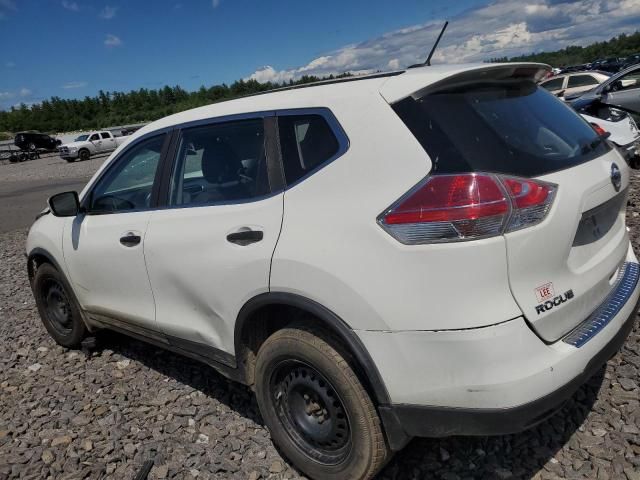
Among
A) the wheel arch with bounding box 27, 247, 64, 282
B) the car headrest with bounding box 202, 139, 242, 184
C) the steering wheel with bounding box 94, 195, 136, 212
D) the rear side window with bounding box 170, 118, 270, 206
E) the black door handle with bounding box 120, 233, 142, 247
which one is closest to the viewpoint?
the rear side window with bounding box 170, 118, 270, 206

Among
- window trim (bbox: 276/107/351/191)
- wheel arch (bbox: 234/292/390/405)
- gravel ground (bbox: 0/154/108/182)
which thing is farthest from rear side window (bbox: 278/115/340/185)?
gravel ground (bbox: 0/154/108/182)

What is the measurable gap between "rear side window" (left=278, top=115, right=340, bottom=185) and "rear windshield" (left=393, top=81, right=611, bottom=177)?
0.35 metres

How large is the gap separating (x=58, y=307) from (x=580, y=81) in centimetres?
1896

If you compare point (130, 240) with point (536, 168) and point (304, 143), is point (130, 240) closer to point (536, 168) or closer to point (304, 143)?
point (304, 143)

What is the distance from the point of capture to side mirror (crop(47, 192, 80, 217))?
12.1 ft

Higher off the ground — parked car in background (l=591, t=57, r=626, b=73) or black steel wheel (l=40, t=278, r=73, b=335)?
black steel wheel (l=40, t=278, r=73, b=335)

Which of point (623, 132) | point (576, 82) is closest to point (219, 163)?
point (623, 132)

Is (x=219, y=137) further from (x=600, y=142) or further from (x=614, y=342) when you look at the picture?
(x=614, y=342)

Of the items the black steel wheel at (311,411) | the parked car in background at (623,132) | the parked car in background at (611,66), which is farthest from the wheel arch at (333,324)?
the parked car in background at (611,66)

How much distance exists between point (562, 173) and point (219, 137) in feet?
5.84

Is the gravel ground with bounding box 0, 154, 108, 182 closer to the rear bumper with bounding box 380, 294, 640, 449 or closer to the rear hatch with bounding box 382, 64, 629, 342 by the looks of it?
the rear hatch with bounding box 382, 64, 629, 342

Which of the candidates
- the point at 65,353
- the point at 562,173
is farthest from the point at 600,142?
the point at 65,353

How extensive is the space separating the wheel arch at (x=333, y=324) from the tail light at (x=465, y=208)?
0.45 meters

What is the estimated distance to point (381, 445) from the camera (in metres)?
2.19
